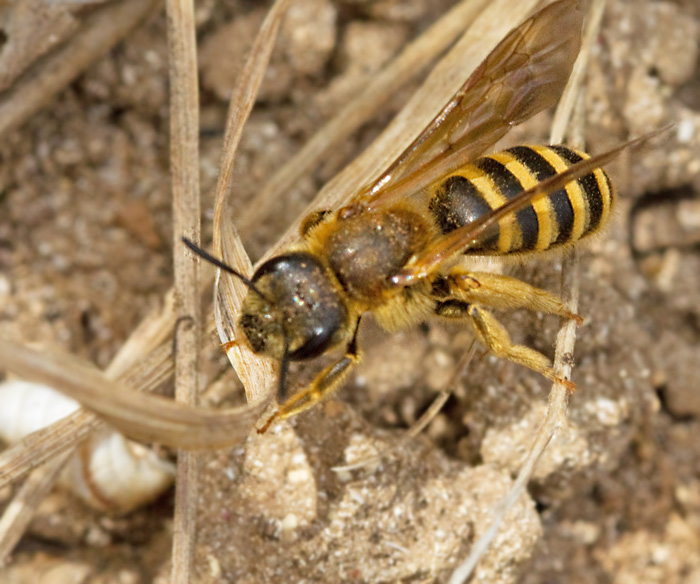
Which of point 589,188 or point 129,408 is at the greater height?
point 129,408

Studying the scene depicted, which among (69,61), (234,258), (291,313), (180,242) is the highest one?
(69,61)

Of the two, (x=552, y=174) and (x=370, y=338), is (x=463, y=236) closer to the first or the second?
(x=552, y=174)

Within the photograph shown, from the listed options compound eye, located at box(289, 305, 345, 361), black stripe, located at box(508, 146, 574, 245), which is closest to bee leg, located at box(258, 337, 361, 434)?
compound eye, located at box(289, 305, 345, 361)

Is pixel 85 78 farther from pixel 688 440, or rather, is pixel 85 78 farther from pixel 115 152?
pixel 688 440

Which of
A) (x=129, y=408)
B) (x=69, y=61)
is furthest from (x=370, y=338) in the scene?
(x=69, y=61)

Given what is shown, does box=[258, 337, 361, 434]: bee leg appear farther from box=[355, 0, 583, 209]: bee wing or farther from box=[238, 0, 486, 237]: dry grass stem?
box=[238, 0, 486, 237]: dry grass stem

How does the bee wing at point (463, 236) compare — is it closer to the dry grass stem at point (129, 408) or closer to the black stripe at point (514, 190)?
the black stripe at point (514, 190)

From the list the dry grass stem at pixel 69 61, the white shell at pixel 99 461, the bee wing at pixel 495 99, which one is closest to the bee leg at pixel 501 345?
the bee wing at pixel 495 99
